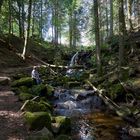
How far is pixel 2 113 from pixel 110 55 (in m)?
16.1

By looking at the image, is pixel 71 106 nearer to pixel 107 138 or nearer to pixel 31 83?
pixel 31 83

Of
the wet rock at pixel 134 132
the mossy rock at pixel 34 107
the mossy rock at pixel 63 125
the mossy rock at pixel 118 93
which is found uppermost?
the mossy rock at pixel 118 93

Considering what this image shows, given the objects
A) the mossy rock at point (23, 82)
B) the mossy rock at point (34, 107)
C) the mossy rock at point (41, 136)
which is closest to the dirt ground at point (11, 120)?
the mossy rock at point (34, 107)

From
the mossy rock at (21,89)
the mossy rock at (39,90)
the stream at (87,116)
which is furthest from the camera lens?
the mossy rock at (39,90)

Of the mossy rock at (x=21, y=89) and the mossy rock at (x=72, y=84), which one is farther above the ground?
the mossy rock at (x=72, y=84)

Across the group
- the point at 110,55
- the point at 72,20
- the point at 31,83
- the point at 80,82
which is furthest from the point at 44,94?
the point at 72,20

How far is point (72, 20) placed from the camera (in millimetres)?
56375

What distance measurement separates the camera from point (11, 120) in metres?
10.2

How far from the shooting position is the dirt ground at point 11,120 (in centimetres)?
891

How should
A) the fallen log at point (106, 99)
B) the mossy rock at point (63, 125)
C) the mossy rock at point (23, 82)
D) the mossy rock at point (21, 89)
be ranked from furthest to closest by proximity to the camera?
the mossy rock at point (23, 82)
the mossy rock at point (21, 89)
the fallen log at point (106, 99)
the mossy rock at point (63, 125)

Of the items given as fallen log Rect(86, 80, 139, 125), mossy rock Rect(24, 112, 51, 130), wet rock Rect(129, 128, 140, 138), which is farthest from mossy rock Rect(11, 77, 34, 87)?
wet rock Rect(129, 128, 140, 138)

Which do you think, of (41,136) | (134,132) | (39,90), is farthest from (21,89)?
(41,136)

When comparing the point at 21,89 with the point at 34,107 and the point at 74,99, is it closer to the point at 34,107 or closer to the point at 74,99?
the point at 74,99

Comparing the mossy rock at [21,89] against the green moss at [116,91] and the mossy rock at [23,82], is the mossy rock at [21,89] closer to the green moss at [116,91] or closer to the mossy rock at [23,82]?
the mossy rock at [23,82]
